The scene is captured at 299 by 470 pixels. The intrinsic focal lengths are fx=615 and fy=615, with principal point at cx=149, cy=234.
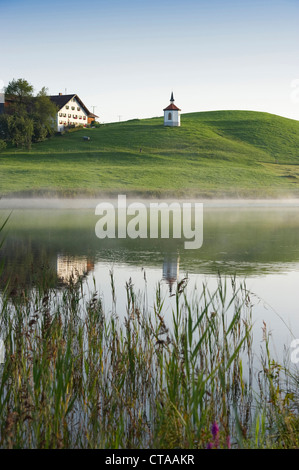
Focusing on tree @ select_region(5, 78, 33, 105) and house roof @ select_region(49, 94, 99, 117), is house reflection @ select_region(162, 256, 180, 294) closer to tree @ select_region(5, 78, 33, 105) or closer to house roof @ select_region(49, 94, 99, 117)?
tree @ select_region(5, 78, 33, 105)

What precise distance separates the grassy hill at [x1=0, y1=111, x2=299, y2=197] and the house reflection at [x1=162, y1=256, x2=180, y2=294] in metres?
36.0

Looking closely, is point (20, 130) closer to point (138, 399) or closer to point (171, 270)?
point (171, 270)

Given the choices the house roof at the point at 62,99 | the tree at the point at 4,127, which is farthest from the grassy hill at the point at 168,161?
the house roof at the point at 62,99

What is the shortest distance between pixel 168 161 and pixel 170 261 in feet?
197

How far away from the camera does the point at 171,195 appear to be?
192 ft

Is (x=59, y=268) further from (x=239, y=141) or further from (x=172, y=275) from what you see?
(x=239, y=141)

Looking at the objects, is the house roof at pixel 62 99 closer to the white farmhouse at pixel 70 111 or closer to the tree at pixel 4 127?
the white farmhouse at pixel 70 111

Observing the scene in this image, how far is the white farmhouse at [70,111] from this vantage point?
109 metres

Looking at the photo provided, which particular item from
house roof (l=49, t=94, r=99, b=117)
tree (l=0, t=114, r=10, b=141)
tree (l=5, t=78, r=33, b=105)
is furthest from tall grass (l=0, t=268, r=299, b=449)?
house roof (l=49, t=94, r=99, b=117)

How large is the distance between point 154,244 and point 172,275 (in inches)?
354

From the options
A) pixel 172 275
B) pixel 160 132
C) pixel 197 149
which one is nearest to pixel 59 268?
pixel 172 275

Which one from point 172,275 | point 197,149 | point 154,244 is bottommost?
point 172,275

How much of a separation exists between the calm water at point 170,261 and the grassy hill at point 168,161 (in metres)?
23.6

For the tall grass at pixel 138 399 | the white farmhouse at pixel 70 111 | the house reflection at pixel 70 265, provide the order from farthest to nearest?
the white farmhouse at pixel 70 111 < the house reflection at pixel 70 265 < the tall grass at pixel 138 399
